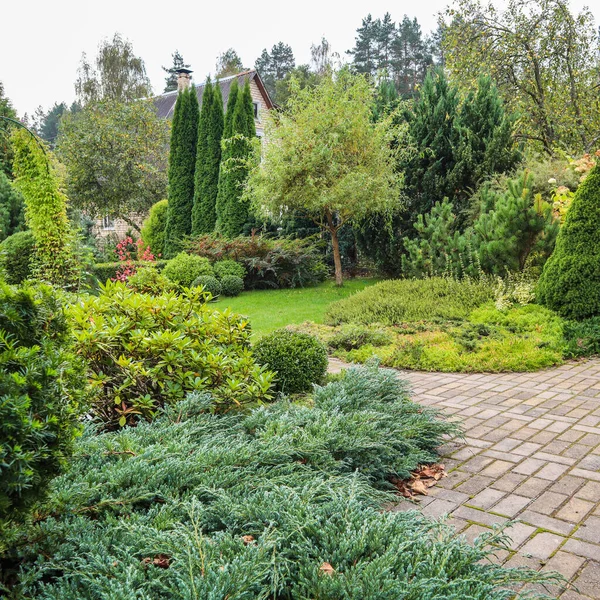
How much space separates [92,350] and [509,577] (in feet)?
9.26

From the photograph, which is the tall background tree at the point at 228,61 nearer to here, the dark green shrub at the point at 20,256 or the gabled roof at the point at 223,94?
the gabled roof at the point at 223,94

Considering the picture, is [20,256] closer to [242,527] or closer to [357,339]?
[357,339]

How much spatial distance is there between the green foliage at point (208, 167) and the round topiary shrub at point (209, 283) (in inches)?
184

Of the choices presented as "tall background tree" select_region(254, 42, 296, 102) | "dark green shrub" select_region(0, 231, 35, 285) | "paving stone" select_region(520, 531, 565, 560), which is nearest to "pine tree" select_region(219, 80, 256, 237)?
"dark green shrub" select_region(0, 231, 35, 285)

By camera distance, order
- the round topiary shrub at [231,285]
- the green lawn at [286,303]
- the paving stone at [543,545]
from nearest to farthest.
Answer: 1. the paving stone at [543,545]
2. the green lawn at [286,303]
3. the round topiary shrub at [231,285]

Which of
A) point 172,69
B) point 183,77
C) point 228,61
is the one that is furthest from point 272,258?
point 172,69

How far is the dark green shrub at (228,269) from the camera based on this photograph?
476 inches

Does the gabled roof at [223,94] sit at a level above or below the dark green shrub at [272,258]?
above

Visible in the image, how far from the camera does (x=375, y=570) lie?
1.66m

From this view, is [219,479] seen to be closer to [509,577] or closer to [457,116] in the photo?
[509,577]

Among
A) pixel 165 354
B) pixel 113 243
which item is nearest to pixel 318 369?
pixel 165 354

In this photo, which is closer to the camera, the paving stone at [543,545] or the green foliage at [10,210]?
the paving stone at [543,545]

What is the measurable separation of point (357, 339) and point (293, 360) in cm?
232

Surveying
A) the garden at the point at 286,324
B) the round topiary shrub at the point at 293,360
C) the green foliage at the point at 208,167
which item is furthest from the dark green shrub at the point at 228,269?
the round topiary shrub at the point at 293,360
